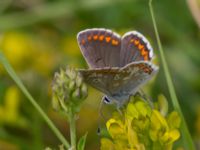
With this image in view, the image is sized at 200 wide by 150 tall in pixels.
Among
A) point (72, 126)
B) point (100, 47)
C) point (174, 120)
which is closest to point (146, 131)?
point (174, 120)

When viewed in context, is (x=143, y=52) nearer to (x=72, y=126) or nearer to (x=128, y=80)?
(x=128, y=80)

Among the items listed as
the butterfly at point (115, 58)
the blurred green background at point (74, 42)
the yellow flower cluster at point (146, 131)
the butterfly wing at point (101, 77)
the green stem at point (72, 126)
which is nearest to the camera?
the green stem at point (72, 126)

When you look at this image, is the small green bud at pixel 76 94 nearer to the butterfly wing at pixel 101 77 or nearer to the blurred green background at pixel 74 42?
the butterfly wing at pixel 101 77

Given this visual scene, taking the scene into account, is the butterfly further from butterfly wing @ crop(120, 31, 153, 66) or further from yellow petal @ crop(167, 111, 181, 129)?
yellow petal @ crop(167, 111, 181, 129)

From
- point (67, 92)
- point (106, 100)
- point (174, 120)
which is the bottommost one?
point (174, 120)

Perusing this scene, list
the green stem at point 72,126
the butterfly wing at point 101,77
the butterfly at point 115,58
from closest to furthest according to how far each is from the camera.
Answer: the green stem at point 72,126 → the butterfly wing at point 101,77 → the butterfly at point 115,58

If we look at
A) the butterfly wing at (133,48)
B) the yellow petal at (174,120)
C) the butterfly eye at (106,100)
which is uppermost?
the butterfly wing at (133,48)

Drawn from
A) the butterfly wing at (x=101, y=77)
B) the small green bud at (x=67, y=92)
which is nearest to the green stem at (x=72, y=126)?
the small green bud at (x=67, y=92)

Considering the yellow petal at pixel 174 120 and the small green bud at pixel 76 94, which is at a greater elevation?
the small green bud at pixel 76 94
